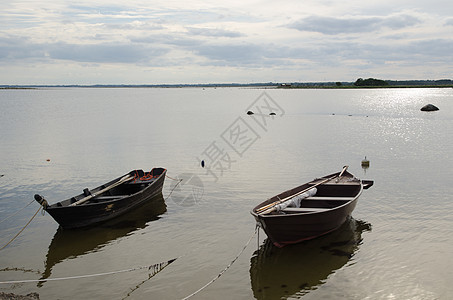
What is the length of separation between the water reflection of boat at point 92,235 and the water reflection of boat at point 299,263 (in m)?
6.01

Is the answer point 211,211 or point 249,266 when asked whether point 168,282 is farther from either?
point 211,211

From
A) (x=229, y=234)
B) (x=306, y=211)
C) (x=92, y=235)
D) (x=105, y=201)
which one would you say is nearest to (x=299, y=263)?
(x=306, y=211)

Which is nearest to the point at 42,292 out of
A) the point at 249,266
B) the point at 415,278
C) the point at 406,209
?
the point at 249,266

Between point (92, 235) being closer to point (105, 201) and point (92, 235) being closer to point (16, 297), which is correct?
point (105, 201)

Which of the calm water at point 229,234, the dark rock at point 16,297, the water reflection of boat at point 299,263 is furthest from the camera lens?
the calm water at point 229,234

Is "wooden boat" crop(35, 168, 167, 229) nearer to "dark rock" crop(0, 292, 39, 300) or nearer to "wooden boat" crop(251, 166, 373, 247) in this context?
"dark rock" crop(0, 292, 39, 300)

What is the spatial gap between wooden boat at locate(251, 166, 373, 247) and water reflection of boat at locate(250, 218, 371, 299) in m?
0.39

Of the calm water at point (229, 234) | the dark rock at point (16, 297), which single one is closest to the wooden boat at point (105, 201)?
the calm water at point (229, 234)

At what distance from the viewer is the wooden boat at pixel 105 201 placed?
1602 centimetres

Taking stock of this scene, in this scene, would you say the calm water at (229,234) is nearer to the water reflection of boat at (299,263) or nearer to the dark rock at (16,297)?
the water reflection of boat at (299,263)

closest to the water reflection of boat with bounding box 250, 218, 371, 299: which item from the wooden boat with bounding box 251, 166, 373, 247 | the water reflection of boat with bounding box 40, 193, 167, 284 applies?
the wooden boat with bounding box 251, 166, 373, 247

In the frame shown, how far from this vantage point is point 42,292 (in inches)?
461

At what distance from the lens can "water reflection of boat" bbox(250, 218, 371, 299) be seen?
1187 cm

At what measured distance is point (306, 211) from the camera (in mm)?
15172
